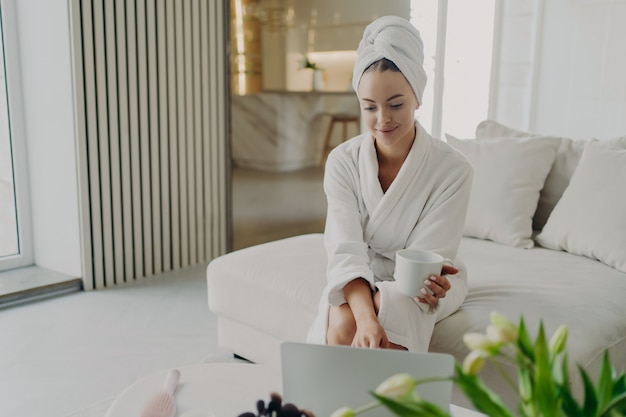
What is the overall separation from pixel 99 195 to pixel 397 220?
188 centimetres

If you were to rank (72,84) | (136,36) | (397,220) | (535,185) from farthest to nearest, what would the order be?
→ (136,36) → (72,84) → (535,185) → (397,220)

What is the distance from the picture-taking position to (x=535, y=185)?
2.21 meters

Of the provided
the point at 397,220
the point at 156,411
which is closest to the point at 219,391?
the point at 156,411

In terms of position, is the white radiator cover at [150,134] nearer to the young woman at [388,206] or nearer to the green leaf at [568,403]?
the young woman at [388,206]

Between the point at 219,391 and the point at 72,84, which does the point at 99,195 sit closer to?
the point at 72,84

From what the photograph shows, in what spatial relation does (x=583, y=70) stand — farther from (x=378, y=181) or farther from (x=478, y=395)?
(x=478, y=395)

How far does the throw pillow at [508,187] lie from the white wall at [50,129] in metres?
1.96

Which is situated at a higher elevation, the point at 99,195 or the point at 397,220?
the point at 397,220

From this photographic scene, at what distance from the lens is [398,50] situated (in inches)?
58.9

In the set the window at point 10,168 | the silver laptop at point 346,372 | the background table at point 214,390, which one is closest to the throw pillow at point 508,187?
the background table at point 214,390

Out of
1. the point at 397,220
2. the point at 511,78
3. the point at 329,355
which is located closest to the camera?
the point at 329,355

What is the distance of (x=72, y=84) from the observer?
2.77 m

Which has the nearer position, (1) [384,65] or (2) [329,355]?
(2) [329,355]

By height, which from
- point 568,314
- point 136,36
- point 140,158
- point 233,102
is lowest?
point 568,314
